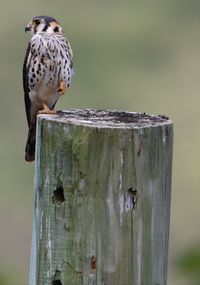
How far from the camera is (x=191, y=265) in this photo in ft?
16.6

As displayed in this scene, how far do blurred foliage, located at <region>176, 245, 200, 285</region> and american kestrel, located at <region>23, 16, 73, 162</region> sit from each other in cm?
Answer: 225

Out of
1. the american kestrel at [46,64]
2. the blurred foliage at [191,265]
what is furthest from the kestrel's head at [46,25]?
the blurred foliage at [191,265]

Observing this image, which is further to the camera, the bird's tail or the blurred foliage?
the bird's tail

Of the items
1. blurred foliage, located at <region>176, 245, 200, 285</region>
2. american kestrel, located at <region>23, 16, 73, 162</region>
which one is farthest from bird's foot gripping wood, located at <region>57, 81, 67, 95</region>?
blurred foliage, located at <region>176, 245, 200, 285</region>

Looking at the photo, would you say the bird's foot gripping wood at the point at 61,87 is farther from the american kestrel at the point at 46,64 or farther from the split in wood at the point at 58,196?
the split in wood at the point at 58,196

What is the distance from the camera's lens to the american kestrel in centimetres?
743

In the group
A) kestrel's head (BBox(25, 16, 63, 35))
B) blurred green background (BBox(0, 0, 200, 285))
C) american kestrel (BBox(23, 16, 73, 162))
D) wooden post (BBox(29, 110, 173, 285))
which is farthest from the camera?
blurred green background (BBox(0, 0, 200, 285))

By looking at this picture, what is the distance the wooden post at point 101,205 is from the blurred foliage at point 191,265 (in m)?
0.50

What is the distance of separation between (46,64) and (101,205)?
312 cm

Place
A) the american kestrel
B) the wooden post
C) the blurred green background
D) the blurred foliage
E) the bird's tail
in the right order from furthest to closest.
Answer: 1. the blurred green background
2. the american kestrel
3. the bird's tail
4. the blurred foliage
5. the wooden post

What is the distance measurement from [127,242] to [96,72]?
14315 mm

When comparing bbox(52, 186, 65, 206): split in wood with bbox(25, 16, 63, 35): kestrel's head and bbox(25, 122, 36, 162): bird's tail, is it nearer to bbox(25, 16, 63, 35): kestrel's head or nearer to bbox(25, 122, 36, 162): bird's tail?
bbox(25, 122, 36, 162): bird's tail

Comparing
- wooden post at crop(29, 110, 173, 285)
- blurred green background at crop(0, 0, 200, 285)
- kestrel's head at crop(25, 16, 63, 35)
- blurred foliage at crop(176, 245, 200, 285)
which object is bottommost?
blurred green background at crop(0, 0, 200, 285)

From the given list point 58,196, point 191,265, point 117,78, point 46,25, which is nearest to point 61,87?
point 46,25
